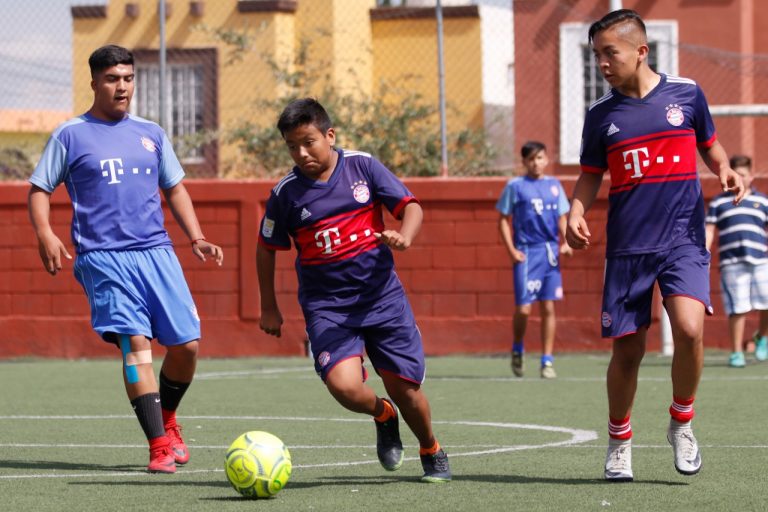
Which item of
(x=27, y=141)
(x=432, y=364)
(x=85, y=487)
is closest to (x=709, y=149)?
(x=85, y=487)

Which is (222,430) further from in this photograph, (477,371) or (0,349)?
(0,349)

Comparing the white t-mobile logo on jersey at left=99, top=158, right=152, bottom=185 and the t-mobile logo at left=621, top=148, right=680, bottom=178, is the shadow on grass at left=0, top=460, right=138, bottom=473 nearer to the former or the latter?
the white t-mobile logo on jersey at left=99, top=158, right=152, bottom=185

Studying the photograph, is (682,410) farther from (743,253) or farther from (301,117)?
(743,253)

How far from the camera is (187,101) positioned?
779 inches

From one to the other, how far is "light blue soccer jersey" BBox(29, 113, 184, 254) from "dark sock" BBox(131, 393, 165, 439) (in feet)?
2.53

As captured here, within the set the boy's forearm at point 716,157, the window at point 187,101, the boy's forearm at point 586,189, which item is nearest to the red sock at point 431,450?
the boy's forearm at point 586,189

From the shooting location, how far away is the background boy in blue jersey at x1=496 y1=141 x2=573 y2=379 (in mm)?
13844

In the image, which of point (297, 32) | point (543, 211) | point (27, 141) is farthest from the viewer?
point (297, 32)

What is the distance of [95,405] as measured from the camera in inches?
470

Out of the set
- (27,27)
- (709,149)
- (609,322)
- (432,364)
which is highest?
(27,27)

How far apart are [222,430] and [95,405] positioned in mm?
2239

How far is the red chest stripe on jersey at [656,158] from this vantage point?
7113 millimetres

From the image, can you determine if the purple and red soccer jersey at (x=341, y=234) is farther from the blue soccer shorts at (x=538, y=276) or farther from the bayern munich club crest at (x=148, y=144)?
the blue soccer shorts at (x=538, y=276)

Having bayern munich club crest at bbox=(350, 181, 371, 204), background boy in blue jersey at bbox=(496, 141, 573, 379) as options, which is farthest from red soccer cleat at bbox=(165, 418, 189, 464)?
background boy in blue jersey at bbox=(496, 141, 573, 379)
